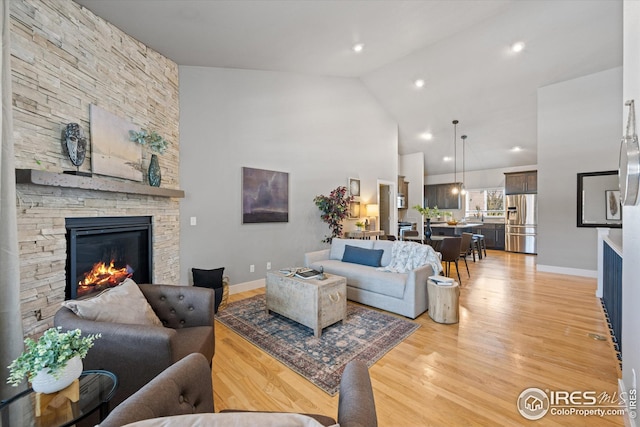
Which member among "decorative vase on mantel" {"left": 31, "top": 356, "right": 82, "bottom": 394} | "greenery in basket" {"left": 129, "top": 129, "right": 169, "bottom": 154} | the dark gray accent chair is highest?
"greenery in basket" {"left": 129, "top": 129, "right": 169, "bottom": 154}

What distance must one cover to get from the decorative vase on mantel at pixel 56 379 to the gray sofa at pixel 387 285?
2364 mm

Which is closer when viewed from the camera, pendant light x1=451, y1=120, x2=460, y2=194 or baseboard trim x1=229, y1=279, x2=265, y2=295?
baseboard trim x1=229, y1=279, x2=265, y2=295

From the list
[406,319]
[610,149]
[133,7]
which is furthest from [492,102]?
[133,7]

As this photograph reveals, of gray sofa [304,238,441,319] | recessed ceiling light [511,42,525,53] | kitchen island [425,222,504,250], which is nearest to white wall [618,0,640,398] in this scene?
gray sofa [304,238,441,319]

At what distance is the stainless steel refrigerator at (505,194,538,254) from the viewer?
23.2 ft

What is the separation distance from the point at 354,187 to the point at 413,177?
11.8 feet

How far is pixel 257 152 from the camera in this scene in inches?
168

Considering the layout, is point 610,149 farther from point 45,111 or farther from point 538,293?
point 45,111

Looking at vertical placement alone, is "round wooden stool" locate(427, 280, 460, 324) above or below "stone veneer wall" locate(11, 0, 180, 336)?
below

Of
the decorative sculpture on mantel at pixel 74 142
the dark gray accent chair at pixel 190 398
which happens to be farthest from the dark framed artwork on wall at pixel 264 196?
the dark gray accent chair at pixel 190 398

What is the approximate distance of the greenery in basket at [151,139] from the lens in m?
2.77

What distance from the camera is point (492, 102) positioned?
5.82m

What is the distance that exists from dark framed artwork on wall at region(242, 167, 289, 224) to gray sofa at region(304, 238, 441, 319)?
1.12 metres

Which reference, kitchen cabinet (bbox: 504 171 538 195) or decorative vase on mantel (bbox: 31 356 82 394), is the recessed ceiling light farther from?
decorative vase on mantel (bbox: 31 356 82 394)
